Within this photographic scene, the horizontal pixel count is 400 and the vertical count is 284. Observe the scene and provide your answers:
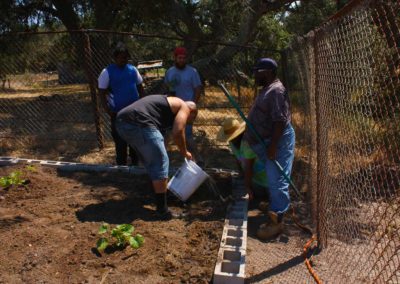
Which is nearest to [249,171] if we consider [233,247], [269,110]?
[269,110]

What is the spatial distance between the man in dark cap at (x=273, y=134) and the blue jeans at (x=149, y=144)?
0.94 m

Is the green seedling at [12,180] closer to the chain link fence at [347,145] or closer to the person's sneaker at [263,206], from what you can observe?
the person's sneaker at [263,206]

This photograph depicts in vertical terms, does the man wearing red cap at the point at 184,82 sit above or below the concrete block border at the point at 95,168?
above

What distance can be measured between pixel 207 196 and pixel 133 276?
1947 millimetres

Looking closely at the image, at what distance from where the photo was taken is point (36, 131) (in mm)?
9164

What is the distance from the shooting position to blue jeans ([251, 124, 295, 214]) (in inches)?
161

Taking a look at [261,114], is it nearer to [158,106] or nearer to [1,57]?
[158,106]

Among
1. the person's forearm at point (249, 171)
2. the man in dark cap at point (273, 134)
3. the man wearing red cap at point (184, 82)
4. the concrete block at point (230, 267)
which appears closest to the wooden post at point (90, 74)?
the man wearing red cap at point (184, 82)

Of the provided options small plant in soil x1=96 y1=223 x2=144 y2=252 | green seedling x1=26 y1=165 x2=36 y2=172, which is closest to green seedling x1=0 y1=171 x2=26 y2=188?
green seedling x1=26 y1=165 x2=36 y2=172

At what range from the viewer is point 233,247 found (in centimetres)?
367

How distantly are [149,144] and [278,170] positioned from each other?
1.33m

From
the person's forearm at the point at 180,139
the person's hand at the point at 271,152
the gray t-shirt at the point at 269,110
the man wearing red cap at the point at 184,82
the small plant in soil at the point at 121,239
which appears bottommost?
the small plant in soil at the point at 121,239

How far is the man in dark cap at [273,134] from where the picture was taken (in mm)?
3916

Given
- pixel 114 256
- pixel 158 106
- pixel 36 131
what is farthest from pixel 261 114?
pixel 36 131
